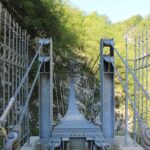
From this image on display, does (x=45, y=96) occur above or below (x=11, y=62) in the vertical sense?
below

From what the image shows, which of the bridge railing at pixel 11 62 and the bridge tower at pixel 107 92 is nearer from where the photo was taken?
the bridge railing at pixel 11 62

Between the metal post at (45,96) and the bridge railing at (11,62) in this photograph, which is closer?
the bridge railing at (11,62)

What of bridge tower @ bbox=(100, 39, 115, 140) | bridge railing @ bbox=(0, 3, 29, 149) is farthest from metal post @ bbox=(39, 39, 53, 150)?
bridge tower @ bbox=(100, 39, 115, 140)

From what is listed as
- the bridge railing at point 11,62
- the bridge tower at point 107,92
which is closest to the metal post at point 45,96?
the bridge railing at point 11,62

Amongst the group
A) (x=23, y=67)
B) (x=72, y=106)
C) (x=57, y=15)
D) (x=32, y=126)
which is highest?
(x=57, y=15)

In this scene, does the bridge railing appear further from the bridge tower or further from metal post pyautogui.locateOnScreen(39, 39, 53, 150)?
the bridge tower

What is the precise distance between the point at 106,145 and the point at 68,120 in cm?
71

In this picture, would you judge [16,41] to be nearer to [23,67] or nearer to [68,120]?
[23,67]

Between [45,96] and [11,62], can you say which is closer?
[11,62]

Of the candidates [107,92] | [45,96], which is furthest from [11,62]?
[107,92]

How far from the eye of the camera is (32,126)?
1041cm

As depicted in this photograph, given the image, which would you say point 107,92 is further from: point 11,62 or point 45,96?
point 11,62

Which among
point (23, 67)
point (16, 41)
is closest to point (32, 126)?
point (23, 67)

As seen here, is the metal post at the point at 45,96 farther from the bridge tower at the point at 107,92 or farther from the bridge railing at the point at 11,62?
the bridge tower at the point at 107,92
